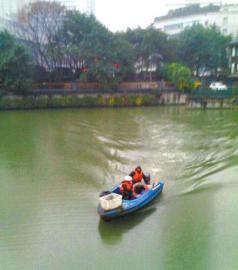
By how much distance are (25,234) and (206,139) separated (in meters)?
12.4

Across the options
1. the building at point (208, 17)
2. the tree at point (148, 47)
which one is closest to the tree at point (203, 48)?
the tree at point (148, 47)

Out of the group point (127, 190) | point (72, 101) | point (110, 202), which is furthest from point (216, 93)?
point (110, 202)

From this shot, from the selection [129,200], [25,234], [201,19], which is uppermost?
[201,19]

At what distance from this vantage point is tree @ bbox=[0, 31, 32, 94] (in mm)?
28984

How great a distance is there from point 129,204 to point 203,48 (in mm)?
32566

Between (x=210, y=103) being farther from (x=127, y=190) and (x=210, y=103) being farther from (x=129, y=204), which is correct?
(x=129, y=204)

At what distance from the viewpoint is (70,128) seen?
21.4m

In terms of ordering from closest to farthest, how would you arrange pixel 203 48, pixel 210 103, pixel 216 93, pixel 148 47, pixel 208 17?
pixel 210 103, pixel 216 93, pixel 148 47, pixel 203 48, pixel 208 17

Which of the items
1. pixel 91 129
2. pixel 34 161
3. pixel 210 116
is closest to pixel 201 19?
pixel 210 116

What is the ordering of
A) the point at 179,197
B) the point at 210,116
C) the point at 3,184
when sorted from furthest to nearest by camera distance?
the point at 210,116, the point at 3,184, the point at 179,197

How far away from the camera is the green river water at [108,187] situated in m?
7.24

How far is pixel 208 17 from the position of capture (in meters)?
53.8

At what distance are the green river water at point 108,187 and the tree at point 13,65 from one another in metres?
10.6

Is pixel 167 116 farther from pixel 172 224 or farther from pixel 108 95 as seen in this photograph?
pixel 172 224
